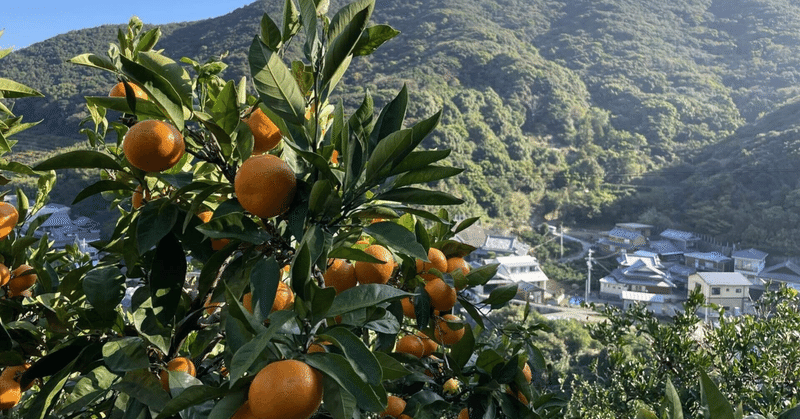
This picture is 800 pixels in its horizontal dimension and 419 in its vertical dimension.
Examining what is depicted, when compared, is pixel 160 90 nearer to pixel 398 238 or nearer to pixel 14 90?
pixel 398 238

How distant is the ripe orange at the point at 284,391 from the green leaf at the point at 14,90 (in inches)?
26.7

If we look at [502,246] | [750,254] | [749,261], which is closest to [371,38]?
[502,246]

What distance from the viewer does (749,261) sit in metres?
17.8

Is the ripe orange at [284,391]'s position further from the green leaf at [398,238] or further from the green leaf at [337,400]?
the green leaf at [398,238]

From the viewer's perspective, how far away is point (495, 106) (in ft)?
88.9

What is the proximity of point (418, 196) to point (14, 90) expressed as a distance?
2.34 ft

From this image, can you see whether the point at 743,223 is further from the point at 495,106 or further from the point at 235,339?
the point at 235,339

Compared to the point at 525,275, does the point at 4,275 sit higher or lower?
higher

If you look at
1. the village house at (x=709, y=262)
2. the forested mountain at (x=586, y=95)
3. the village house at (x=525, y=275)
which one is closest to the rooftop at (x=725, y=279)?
the village house at (x=709, y=262)

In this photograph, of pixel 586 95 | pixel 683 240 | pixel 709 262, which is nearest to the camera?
pixel 709 262

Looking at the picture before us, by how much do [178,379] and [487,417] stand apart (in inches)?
15.3

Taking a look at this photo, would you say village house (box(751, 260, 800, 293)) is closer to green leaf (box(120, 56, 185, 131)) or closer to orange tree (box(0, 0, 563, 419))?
orange tree (box(0, 0, 563, 419))

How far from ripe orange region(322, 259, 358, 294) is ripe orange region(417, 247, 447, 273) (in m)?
0.13

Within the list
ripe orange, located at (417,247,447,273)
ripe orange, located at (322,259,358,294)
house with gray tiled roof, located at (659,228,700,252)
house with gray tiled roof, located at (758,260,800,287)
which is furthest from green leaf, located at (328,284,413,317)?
house with gray tiled roof, located at (659,228,700,252)
